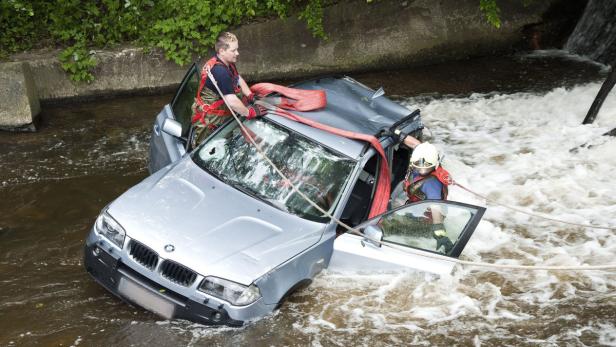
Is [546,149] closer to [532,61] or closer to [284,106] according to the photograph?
[532,61]

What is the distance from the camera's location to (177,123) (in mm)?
7598

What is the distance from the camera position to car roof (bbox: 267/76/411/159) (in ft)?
23.2

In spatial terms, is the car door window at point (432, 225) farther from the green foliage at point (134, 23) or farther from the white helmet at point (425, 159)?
the green foliage at point (134, 23)

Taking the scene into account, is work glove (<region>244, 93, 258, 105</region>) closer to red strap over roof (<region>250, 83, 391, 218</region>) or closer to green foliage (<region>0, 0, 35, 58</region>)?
red strap over roof (<region>250, 83, 391, 218</region>)

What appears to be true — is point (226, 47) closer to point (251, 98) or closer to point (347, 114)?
point (251, 98)

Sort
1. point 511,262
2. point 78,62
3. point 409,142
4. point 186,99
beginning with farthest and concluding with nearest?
point 78,62
point 186,99
point 511,262
point 409,142

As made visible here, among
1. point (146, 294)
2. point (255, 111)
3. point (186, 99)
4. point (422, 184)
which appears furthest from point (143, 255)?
point (186, 99)

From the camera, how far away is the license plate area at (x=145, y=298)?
6023mm

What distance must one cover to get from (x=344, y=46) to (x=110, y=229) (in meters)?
7.31

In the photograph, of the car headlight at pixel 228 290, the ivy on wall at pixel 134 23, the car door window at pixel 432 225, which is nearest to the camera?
the car headlight at pixel 228 290

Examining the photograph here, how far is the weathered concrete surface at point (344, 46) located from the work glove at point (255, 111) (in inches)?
201

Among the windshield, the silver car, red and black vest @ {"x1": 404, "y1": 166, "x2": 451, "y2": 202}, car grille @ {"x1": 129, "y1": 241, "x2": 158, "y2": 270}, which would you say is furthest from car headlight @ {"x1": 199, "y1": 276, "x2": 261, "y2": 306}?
red and black vest @ {"x1": 404, "y1": 166, "x2": 451, "y2": 202}

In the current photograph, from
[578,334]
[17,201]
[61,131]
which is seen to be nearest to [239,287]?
[578,334]

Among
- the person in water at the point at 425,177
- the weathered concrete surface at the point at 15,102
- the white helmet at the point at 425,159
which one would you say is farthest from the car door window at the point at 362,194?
the weathered concrete surface at the point at 15,102
